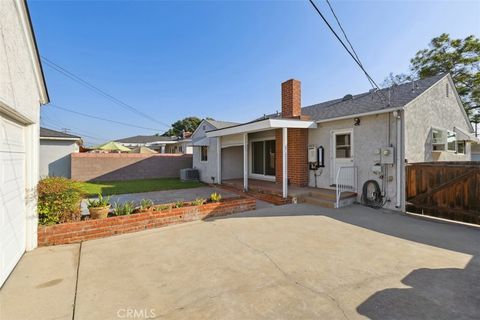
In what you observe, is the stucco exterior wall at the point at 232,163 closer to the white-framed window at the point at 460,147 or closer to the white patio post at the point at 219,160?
the white patio post at the point at 219,160

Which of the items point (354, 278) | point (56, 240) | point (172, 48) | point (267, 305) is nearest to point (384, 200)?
point (354, 278)

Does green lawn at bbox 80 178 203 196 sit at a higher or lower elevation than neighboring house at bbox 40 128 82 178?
lower

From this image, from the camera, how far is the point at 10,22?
3348 mm

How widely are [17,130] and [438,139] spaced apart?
43.8ft

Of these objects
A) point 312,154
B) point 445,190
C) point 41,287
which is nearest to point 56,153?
point 41,287

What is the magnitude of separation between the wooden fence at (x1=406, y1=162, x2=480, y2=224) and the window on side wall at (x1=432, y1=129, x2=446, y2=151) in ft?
9.17

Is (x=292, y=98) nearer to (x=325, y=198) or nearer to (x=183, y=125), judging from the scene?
(x=325, y=198)

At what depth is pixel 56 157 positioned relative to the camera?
49.6ft

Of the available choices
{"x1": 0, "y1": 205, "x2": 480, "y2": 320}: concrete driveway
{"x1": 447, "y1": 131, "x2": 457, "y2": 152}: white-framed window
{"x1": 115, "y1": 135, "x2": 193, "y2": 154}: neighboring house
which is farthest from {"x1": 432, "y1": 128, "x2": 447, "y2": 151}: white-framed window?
{"x1": 115, "y1": 135, "x2": 193, "y2": 154}: neighboring house

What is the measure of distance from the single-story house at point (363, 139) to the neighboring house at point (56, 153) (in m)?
10.6

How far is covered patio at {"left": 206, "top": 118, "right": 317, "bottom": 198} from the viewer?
342 inches

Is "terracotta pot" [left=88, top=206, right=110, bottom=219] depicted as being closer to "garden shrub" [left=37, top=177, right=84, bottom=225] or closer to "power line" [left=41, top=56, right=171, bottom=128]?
"garden shrub" [left=37, top=177, right=84, bottom=225]

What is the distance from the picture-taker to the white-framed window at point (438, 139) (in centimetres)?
921

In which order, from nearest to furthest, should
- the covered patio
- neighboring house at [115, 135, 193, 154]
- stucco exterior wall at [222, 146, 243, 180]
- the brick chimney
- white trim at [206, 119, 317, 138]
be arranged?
white trim at [206, 119, 317, 138] → the covered patio → the brick chimney → stucco exterior wall at [222, 146, 243, 180] → neighboring house at [115, 135, 193, 154]
